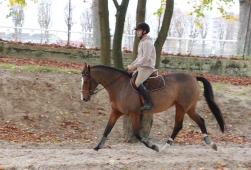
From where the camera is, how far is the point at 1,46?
17.3 metres

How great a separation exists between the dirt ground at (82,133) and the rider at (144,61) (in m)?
1.42

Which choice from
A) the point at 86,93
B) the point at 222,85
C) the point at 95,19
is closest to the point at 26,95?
the point at 86,93

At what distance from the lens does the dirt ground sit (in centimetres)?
716

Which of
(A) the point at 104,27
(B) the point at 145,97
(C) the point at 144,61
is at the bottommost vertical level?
(B) the point at 145,97

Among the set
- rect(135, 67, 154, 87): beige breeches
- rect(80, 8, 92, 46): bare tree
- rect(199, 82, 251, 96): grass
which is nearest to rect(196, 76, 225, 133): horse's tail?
rect(135, 67, 154, 87): beige breeches

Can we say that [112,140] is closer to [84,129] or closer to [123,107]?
[84,129]

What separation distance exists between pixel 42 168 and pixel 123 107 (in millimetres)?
2554

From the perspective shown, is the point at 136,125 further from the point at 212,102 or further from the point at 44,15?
the point at 44,15

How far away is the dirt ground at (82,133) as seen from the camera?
23.5 feet

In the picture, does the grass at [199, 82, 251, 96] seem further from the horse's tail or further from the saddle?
the saddle

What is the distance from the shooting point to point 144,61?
26.5ft

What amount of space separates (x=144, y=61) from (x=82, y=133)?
4468mm

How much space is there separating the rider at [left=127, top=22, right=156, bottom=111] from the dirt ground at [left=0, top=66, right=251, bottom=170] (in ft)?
4.65

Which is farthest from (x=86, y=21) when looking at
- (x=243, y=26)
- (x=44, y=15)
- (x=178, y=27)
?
(x=243, y=26)
